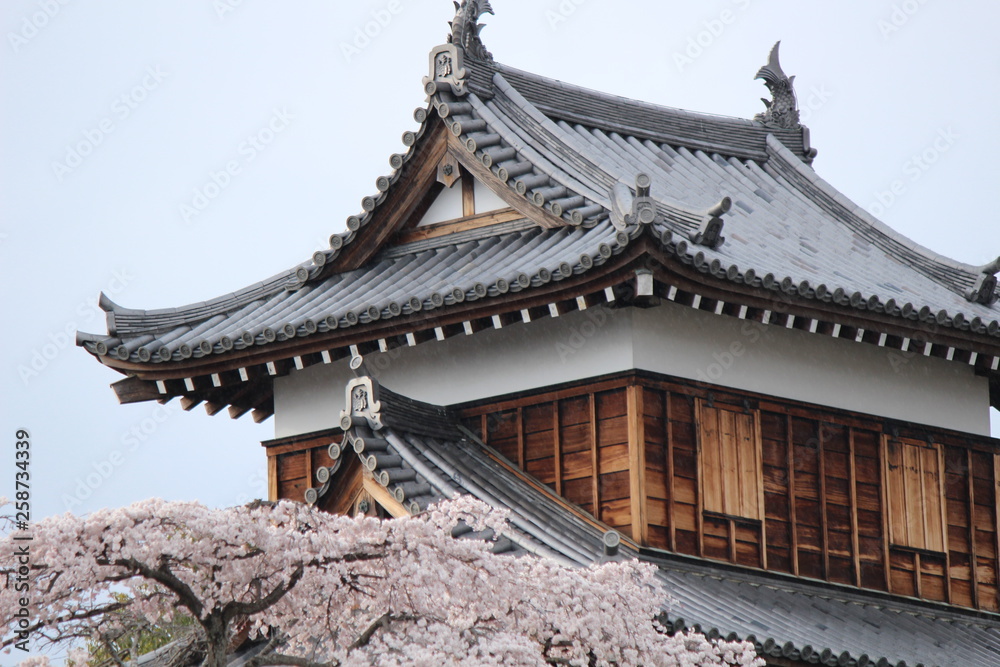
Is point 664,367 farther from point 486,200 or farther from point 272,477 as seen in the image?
point 272,477

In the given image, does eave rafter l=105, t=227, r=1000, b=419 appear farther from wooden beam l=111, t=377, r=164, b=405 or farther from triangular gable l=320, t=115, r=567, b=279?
triangular gable l=320, t=115, r=567, b=279

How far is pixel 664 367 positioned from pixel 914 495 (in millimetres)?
3247

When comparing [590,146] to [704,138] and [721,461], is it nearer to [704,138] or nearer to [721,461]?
[704,138]

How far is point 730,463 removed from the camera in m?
14.3

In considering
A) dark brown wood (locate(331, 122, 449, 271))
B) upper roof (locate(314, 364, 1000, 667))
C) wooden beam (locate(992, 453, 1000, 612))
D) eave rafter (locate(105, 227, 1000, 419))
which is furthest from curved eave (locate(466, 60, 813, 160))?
wooden beam (locate(992, 453, 1000, 612))

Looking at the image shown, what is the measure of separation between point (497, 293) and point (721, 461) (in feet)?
8.69

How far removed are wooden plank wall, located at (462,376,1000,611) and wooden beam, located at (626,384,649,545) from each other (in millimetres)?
19

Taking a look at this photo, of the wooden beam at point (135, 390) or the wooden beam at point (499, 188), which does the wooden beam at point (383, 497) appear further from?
the wooden beam at point (135, 390)

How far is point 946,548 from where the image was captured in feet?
51.1

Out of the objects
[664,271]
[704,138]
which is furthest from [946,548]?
[704,138]

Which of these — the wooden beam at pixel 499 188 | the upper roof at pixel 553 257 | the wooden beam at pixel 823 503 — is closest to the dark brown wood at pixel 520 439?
the upper roof at pixel 553 257

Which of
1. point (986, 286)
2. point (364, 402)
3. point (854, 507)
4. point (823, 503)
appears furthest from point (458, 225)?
point (986, 286)

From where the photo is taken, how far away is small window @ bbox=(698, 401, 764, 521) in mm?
14172

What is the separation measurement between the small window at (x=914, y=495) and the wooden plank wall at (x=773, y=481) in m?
0.08
